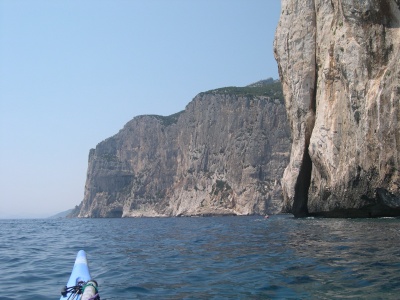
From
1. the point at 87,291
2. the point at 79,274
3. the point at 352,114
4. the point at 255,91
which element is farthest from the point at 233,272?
the point at 255,91

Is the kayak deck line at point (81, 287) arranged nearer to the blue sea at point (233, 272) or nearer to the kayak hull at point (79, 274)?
the kayak hull at point (79, 274)

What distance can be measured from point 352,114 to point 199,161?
283 feet

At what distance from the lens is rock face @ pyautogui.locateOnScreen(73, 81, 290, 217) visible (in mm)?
103438

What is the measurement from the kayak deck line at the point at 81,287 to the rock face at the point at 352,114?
1009 inches

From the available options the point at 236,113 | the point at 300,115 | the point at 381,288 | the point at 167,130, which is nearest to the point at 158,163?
the point at 167,130

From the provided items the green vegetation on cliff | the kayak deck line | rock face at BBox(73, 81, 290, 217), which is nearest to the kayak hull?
the kayak deck line

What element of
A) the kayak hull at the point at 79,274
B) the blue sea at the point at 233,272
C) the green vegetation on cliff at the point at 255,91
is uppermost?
the green vegetation on cliff at the point at 255,91

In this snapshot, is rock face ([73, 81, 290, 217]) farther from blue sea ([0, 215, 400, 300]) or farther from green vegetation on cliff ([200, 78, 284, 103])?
blue sea ([0, 215, 400, 300])

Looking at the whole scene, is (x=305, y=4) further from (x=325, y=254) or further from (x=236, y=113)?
(x=236, y=113)

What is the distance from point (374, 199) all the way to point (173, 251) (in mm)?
20264

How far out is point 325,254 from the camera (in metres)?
12.5

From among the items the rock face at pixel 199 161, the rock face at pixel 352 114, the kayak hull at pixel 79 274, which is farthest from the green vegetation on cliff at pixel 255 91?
the kayak hull at pixel 79 274

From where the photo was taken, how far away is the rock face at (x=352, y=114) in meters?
29.0

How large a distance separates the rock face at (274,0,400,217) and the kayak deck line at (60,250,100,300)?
2563 centimetres
